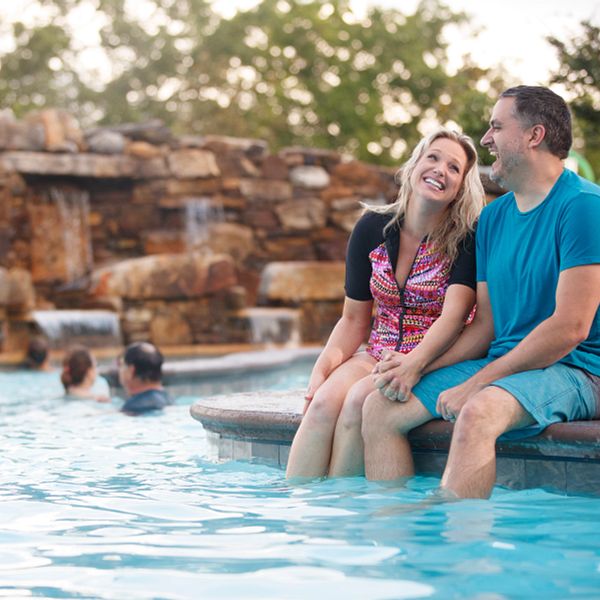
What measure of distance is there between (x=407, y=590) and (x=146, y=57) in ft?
114

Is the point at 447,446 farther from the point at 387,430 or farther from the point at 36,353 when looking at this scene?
the point at 36,353

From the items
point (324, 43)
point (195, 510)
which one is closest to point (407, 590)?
point (195, 510)

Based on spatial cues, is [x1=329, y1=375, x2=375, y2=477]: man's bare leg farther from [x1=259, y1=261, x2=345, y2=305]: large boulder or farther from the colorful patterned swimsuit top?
[x1=259, y1=261, x2=345, y2=305]: large boulder

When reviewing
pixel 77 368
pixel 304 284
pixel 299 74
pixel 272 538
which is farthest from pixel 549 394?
pixel 299 74

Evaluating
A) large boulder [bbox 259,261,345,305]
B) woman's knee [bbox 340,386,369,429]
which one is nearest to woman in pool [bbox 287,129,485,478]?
woman's knee [bbox 340,386,369,429]

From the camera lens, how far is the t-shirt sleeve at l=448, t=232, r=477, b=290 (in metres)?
4.14

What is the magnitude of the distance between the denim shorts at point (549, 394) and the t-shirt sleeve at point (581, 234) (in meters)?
0.38

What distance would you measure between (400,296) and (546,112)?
967 millimetres

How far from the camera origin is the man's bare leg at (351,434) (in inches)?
156

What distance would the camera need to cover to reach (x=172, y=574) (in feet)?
9.36

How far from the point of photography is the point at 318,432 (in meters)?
4.07

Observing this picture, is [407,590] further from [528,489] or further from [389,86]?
[389,86]

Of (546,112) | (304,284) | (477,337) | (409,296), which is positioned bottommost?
(477,337)

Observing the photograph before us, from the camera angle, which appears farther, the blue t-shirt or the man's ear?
the man's ear
